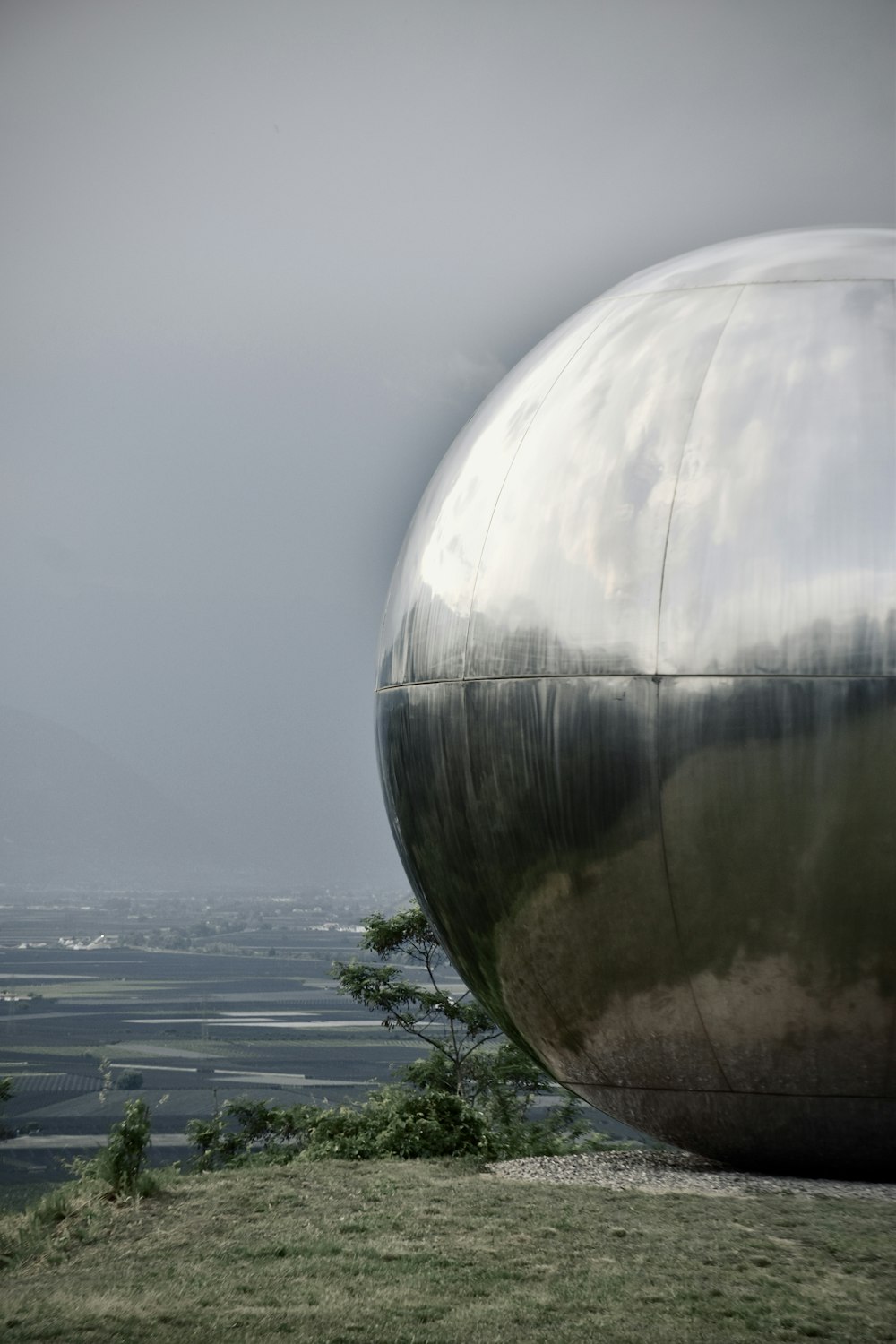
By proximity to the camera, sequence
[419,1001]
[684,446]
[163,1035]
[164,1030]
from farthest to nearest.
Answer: [164,1030] → [163,1035] → [419,1001] → [684,446]

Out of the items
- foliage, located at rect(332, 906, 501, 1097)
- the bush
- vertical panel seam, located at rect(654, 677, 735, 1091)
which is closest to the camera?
vertical panel seam, located at rect(654, 677, 735, 1091)

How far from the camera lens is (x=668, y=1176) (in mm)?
10211

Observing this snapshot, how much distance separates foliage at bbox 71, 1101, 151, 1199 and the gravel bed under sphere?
279 centimetres

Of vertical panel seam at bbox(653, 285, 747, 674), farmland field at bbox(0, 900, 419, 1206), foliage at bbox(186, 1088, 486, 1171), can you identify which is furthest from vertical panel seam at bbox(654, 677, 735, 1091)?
farmland field at bbox(0, 900, 419, 1206)

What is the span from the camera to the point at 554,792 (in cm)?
834

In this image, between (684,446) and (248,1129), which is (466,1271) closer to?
(684,446)

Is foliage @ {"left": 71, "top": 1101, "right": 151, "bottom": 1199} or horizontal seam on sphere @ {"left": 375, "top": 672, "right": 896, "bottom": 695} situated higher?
horizontal seam on sphere @ {"left": 375, "top": 672, "right": 896, "bottom": 695}

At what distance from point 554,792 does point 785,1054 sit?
6.61ft

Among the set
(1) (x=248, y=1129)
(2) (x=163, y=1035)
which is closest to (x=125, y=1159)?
(1) (x=248, y=1129)

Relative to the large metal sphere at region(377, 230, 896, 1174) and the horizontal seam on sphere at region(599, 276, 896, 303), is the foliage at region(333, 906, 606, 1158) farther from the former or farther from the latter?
the horizontal seam on sphere at region(599, 276, 896, 303)

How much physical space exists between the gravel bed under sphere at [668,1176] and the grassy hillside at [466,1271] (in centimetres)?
13

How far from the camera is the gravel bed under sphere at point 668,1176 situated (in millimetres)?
8992

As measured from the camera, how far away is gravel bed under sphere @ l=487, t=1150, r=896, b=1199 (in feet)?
29.5

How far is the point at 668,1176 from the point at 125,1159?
416 centimetres
